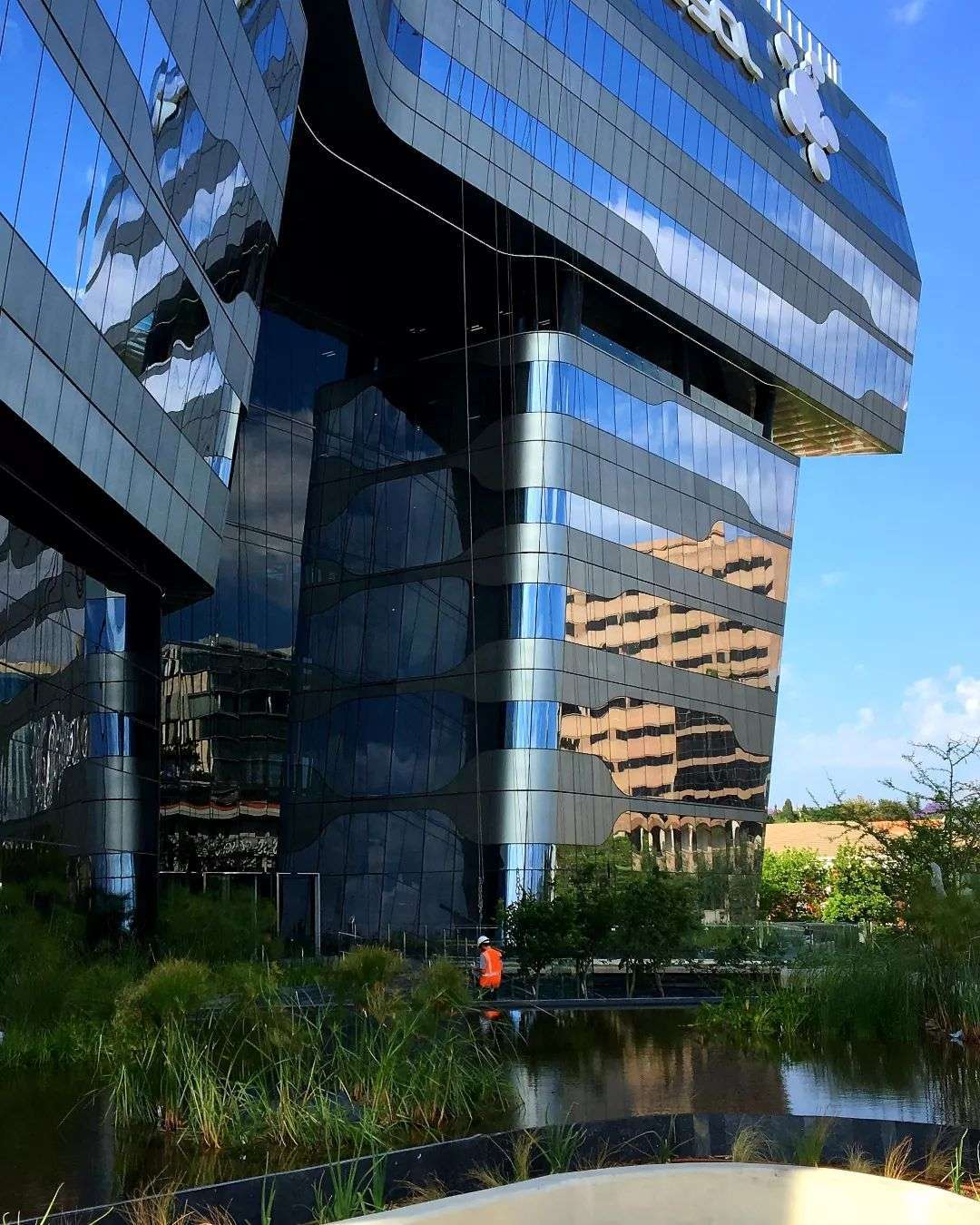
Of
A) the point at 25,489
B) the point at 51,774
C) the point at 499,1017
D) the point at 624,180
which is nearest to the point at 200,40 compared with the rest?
the point at 25,489

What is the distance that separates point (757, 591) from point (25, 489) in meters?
38.9

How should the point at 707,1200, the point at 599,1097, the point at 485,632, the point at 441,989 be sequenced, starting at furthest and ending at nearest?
the point at 485,632 → the point at 441,989 → the point at 599,1097 → the point at 707,1200

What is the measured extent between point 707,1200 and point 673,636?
143 ft

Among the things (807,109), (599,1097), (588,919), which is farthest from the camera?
(807,109)

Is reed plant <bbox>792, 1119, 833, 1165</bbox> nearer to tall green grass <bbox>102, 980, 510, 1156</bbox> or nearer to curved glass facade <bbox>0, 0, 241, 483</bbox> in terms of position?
tall green grass <bbox>102, 980, 510, 1156</bbox>

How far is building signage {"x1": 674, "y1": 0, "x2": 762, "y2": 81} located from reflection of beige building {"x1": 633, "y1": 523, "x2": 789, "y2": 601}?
17.3m

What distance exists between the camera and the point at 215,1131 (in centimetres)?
1170

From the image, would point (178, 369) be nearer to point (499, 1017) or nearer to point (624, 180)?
point (499, 1017)

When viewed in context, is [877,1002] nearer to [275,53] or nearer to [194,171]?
[194,171]

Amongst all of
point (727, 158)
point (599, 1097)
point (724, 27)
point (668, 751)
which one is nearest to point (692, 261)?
point (727, 158)

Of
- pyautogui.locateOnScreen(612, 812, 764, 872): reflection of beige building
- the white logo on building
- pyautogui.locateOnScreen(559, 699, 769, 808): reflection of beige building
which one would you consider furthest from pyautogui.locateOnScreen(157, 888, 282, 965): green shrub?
the white logo on building

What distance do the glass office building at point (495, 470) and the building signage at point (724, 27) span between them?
179mm

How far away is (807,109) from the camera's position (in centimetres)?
5662

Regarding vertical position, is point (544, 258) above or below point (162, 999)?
above
